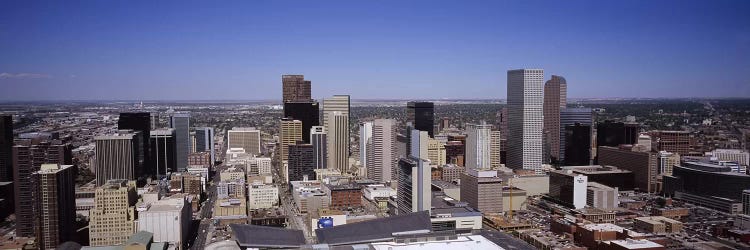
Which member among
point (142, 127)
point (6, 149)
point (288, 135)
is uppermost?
point (142, 127)

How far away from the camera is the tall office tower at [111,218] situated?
1627cm

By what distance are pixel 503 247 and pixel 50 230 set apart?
1167cm

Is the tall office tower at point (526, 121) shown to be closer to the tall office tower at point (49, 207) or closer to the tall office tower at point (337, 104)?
the tall office tower at point (337, 104)

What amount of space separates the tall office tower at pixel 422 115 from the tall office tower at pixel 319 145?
576cm

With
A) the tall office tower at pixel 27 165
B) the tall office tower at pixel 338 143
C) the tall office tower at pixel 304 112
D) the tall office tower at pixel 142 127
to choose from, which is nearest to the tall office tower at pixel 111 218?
the tall office tower at pixel 27 165

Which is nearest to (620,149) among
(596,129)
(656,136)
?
(656,136)

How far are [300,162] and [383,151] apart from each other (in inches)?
158

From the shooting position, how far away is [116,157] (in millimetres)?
23000

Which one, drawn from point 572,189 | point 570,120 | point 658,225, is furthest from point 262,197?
point 570,120

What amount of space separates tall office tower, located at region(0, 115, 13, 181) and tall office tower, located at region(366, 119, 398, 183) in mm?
15095

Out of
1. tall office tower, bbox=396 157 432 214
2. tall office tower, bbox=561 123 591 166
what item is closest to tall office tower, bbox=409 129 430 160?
tall office tower, bbox=561 123 591 166

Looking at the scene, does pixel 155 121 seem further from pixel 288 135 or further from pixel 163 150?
pixel 288 135

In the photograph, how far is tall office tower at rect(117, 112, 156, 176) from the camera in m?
24.7

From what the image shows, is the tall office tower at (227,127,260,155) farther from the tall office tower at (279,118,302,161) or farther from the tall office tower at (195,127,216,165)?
the tall office tower at (279,118,302,161)
